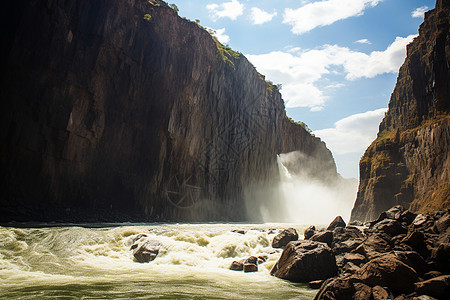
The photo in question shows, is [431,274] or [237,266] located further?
[237,266]

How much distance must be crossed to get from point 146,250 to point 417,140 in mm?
41382

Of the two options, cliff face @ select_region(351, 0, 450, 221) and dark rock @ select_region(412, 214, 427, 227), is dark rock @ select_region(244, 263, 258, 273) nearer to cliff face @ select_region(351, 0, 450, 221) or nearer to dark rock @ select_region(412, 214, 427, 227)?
dark rock @ select_region(412, 214, 427, 227)

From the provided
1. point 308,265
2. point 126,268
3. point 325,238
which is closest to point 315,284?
point 308,265

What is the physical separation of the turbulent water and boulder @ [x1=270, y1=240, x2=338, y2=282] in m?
0.46

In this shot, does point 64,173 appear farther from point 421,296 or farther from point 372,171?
point 372,171

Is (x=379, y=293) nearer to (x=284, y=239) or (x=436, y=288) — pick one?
(x=436, y=288)

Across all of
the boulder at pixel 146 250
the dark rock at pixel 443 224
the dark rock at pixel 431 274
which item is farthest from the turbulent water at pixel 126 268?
the dark rock at pixel 443 224

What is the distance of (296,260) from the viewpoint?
10414 mm

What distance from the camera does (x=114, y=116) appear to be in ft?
109

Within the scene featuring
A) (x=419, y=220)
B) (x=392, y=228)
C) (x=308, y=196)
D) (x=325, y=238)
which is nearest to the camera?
(x=392, y=228)

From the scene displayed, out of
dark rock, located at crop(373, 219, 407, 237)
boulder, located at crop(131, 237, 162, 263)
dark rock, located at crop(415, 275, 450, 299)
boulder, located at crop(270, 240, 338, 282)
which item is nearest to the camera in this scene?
dark rock, located at crop(415, 275, 450, 299)

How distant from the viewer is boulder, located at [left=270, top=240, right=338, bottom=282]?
33.3ft

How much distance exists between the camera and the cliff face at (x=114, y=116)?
25.9 m

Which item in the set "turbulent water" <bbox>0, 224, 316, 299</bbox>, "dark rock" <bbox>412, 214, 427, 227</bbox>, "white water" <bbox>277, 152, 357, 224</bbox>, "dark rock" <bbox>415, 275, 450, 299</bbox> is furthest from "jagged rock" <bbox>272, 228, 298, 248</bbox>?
"white water" <bbox>277, 152, 357, 224</bbox>
